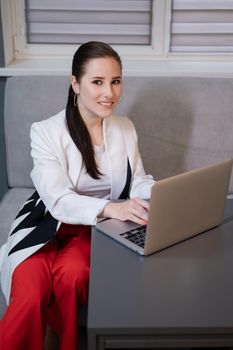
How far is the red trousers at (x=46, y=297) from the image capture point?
1.17 meters

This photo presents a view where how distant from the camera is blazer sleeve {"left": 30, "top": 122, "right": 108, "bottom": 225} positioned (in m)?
1.31

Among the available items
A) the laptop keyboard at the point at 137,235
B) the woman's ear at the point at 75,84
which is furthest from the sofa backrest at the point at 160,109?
the laptop keyboard at the point at 137,235

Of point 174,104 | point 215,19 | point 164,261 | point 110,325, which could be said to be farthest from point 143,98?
point 110,325

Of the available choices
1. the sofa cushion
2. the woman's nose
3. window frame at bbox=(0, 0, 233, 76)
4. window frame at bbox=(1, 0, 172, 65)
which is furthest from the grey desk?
window frame at bbox=(1, 0, 172, 65)

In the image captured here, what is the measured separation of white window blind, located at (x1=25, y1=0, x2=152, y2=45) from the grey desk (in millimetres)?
1490

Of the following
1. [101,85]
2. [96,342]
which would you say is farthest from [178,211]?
→ [101,85]

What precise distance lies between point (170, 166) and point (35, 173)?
746mm

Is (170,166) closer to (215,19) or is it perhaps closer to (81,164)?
(81,164)

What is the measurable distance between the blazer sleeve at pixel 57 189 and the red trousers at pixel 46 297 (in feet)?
0.38

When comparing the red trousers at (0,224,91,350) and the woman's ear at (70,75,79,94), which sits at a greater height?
the woman's ear at (70,75,79,94)

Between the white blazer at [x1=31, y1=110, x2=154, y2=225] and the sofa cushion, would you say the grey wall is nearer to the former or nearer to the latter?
the sofa cushion

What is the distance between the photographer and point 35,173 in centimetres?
145

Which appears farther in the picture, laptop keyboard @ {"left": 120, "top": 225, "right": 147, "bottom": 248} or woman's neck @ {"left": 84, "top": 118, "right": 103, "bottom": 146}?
woman's neck @ {"left": 84, "top": 118, "right": 103, "bottom": 146}

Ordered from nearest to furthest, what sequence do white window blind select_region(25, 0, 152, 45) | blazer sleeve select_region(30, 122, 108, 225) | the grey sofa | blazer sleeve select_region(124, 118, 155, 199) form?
blazer sleeve select_region(30, 122, 108, 225), blazer sleeve select_region(124, 118, 155, 199), the grey sofa, white window blind select_region(25, 0, 152, 45)
